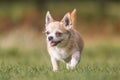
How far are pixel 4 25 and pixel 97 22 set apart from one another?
428 cm

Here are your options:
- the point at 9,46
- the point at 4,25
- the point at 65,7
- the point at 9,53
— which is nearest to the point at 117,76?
the point at 9,53

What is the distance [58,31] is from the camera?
1175 cm

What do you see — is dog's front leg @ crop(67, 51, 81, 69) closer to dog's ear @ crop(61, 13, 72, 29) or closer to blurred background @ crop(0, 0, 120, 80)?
dog's ear @ crop(61, 13, 72, 29)

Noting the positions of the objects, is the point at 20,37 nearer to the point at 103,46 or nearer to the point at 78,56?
the point at 103,46

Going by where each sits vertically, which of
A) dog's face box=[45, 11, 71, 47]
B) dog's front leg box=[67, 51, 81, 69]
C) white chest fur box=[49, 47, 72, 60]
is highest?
dog's face box=[45, 11, 71, 47]

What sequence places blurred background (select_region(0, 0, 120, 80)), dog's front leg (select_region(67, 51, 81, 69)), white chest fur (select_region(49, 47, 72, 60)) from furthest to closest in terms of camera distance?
blurred background (select_region(0, 0, 120, 80)), white chest fur (select_region(49, 47, 72, 60)), dog's front leg (select_region(67, 51, 81, 69))

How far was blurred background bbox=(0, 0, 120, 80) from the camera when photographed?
67.9 ft

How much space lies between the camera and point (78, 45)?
39.8 ft

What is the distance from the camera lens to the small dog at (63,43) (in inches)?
462

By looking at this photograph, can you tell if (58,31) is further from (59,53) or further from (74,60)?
(74,60)

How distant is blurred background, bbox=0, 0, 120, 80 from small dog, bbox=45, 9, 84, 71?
5080 millimetres

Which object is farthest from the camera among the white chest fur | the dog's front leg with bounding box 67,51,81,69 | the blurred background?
the blurred background

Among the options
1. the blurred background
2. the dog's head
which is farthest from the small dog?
the blurred background

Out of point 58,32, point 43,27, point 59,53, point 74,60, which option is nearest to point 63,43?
point 59,53
